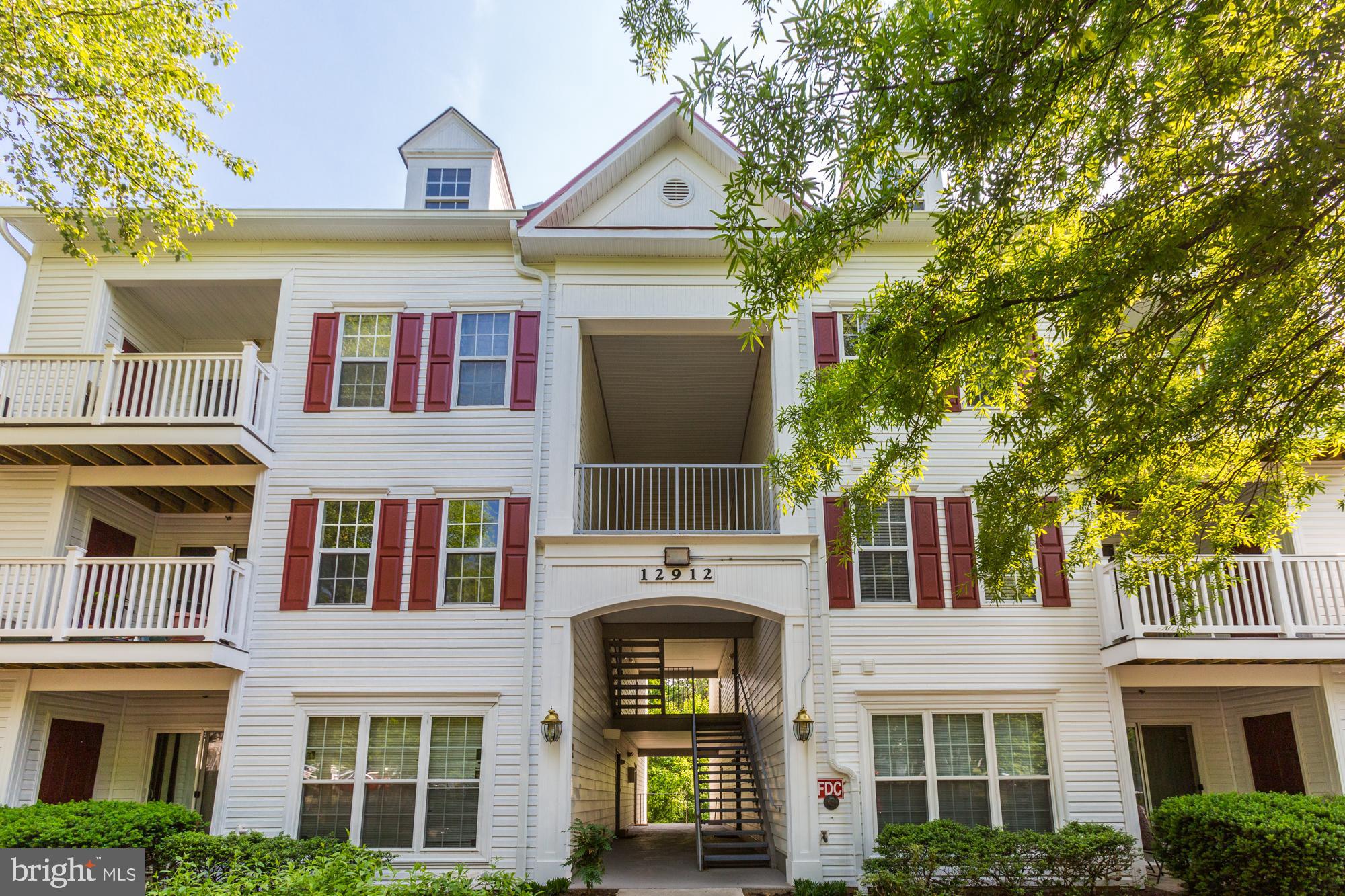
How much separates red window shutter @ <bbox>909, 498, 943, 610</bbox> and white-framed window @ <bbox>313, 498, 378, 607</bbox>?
769cm

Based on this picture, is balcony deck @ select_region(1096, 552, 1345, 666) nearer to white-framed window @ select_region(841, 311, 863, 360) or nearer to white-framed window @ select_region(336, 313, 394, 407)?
white-framed window @ select_region(841, 311, 863, 360)

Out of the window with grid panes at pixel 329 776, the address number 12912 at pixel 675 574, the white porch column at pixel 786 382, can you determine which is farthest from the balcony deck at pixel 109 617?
the white porch column at pixel 786 382

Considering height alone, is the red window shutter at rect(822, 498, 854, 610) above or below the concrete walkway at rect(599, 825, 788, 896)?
above

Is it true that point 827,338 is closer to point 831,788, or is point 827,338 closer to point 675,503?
point 675,503

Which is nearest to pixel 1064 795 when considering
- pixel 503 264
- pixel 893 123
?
pixel 893 123

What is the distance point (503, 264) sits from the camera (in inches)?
555

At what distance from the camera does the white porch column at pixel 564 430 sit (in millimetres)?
12867

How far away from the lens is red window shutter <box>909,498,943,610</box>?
504 inches

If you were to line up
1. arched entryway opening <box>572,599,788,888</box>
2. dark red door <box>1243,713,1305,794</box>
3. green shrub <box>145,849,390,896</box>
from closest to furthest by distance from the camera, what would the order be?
green shrub <box>145,849,390,896</box> → arched entryway opening <box>572,599,788,888</box> → dark red door <box>1243,713,1305,794</box>

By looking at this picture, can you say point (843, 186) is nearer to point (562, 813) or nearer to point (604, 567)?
point (604, 567)

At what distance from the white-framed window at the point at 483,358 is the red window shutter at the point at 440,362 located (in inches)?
4.6

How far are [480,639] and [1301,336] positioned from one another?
987 cm

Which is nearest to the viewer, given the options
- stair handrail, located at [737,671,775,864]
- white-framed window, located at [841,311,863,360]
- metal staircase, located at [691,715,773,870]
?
metal staircase, located at [691,715,773,870]

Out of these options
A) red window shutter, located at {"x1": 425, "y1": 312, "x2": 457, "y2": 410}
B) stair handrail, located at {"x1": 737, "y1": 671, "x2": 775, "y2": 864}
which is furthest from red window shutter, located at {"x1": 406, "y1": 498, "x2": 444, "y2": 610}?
stair handrail, located at {"x1": 737, "y1": 671, "x2": 775, "y2": 864}
